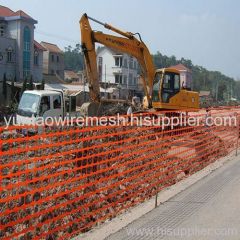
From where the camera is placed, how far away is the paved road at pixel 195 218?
5402mm

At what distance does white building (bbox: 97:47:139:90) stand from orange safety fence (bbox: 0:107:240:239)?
60.9m

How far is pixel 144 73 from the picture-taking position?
21.4 m

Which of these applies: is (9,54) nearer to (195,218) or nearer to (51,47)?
(51,47)

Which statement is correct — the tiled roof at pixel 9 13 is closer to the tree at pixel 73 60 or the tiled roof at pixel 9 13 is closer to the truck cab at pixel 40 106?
the truck cab at pixel 40 106

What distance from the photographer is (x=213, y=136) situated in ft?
38.7

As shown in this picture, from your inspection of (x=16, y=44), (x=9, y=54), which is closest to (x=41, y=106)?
(x=9, y=54)

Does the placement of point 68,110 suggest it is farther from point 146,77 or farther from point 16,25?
point 16,25

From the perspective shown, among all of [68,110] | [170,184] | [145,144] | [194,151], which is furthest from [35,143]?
[68,110]

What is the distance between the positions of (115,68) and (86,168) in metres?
67.5

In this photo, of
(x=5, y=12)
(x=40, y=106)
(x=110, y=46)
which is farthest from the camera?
(x=5, y=12)

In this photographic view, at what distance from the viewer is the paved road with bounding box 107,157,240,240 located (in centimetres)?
540

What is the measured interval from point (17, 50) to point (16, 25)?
299 cm

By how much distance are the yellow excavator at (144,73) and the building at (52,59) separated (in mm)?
48709

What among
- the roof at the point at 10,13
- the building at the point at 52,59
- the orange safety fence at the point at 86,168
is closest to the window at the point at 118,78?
the building at the point at 52,59
